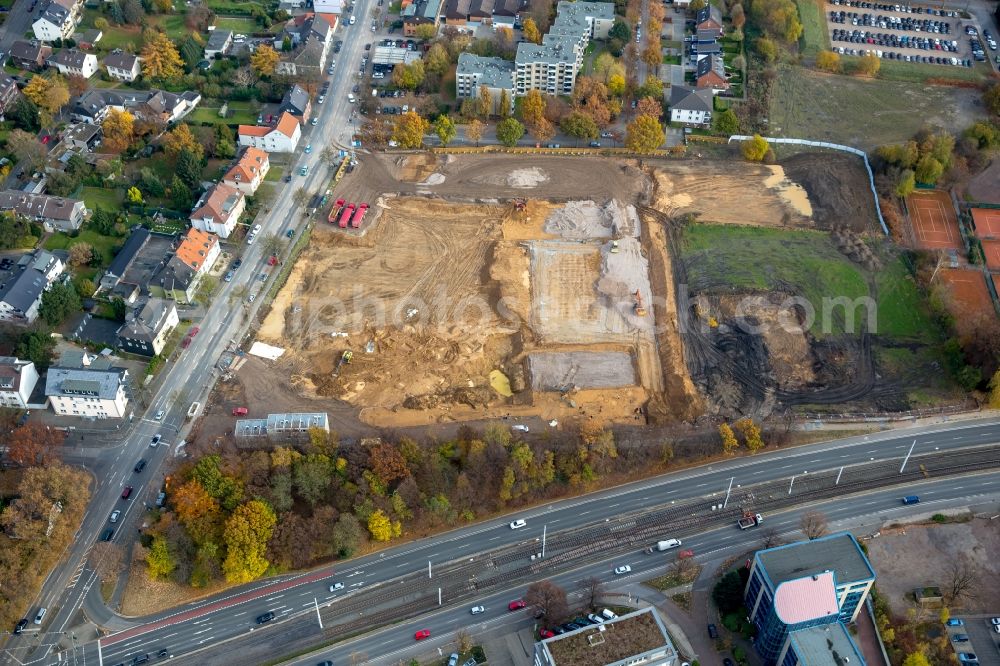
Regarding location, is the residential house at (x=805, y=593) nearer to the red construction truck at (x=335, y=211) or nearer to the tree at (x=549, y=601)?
the tree at (x=549, y=601)

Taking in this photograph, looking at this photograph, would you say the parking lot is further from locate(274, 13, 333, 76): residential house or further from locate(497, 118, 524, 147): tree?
locate(274, 13, 333, 76): residential house

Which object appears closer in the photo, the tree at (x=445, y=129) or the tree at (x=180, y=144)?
the tree at (x=180, y=144)

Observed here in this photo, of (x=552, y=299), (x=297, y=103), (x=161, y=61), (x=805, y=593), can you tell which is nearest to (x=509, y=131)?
(x=552, y=299)

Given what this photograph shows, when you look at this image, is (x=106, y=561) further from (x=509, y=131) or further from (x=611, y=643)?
(x=509, y=131)

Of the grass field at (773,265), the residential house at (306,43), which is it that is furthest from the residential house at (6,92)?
the grass field at (773,265)

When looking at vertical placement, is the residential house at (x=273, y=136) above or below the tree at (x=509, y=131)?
below

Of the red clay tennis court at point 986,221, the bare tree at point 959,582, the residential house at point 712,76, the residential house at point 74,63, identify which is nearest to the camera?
the bare tree at point 959,582
